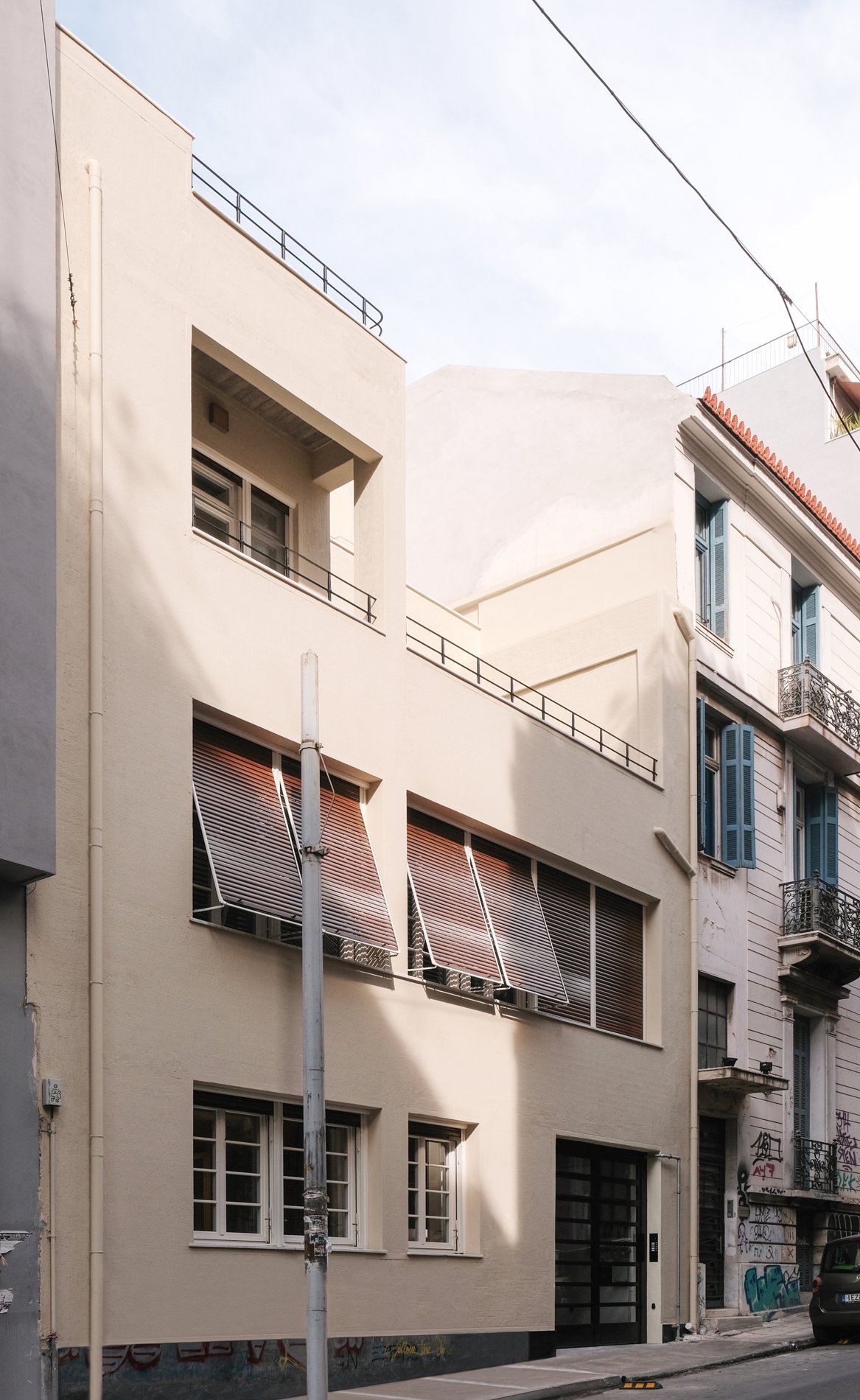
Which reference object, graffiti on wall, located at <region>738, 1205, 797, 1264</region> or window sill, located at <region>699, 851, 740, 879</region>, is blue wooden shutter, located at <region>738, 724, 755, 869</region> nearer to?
window sill, located at <region>699, 851, 740, 879</region>

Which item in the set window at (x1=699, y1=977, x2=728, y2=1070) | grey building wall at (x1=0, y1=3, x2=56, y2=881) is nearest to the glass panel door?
window at (x1=699, y1=977, x2=728, y2=1070)

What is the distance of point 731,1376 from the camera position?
640 inches

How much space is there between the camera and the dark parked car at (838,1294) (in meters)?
18.8

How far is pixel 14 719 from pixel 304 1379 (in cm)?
660

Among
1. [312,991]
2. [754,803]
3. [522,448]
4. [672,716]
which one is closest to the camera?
[312,991]

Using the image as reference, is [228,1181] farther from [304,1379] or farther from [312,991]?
[312,991]

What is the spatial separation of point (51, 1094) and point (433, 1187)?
20.1ft

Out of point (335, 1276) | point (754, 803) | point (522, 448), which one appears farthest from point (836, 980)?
point (335, 1276)

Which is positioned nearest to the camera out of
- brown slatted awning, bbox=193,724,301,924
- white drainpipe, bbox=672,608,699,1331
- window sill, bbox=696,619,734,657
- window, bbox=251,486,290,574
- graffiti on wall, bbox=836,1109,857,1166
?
brown slatted awning, bbox=193,724,301,924

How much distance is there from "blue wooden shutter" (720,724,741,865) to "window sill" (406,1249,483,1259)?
27.9ft

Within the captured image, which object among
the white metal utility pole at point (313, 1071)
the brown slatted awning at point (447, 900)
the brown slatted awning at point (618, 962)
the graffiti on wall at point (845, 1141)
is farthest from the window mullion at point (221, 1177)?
the graffiti on wall at point (845, 1141)

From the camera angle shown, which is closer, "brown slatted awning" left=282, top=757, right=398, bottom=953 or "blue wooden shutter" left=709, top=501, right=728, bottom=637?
"brown slatted awning" left=282, top=757, right=398, bottom=953

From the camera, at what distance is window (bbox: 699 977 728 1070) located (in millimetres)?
22406

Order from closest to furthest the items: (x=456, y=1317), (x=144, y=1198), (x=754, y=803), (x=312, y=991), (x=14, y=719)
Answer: (x=312, y=991) → (x=14, y=719) → (x=144, y=1198) → (x=456, y=1317) → (x=754, y=803)
